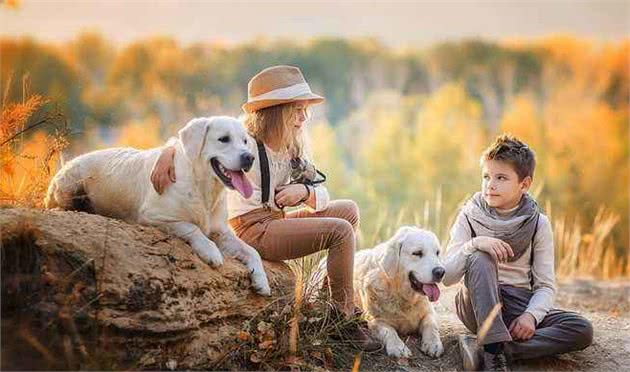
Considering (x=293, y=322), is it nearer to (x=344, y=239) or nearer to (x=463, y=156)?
(x=344, y=239)

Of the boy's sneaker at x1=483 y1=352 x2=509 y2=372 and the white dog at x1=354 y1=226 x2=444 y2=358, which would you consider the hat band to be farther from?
the boy's sneaker at x1=483 y1=352 x2=509 y2=372

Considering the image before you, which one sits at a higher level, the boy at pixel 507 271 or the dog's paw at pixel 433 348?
the boy at pixel 507 271

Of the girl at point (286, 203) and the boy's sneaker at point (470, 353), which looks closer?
the boy's sneaker at point (470, 353)

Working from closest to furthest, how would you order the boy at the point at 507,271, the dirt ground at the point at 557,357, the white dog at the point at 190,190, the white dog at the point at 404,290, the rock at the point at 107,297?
the rock at the point at 107,297 < the white dog at the point at 190,190 < the boy at the point at 507,271 < the dirt ground at the point at 557,357 < the white dog at the point at 404,290

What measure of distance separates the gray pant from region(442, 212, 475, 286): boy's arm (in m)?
0.06

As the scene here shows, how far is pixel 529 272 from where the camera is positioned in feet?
18.0

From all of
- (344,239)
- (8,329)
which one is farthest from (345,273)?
(8,329)

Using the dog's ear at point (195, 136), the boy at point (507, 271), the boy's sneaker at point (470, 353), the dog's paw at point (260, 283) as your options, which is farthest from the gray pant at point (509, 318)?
the dog's ear at point (195, 136)

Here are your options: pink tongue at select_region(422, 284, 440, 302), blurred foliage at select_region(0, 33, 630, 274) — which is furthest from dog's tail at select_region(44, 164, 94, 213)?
blurred foliage at select_region(0, 33, 630, 274)

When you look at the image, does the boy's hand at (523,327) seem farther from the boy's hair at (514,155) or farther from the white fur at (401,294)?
the boy's hair at (514,155)

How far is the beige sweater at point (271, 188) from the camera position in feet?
17.8

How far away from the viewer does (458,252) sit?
211 inches

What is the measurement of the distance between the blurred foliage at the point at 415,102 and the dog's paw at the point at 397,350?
18.3ft

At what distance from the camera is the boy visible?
5.11 meters
